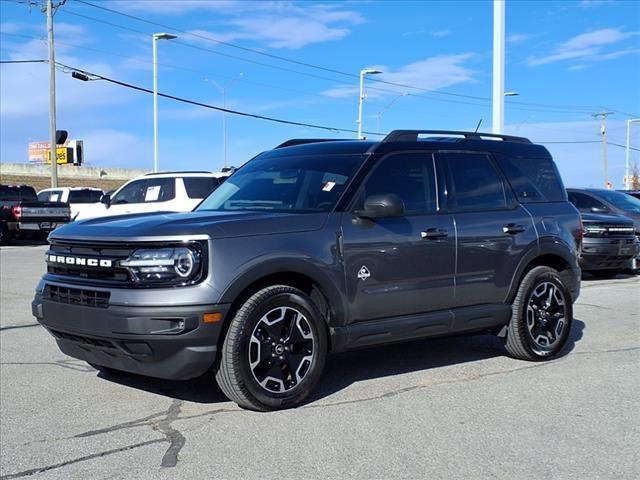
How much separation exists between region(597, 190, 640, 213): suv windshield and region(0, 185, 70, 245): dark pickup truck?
1630cm

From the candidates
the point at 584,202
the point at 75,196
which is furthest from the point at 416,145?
the point at 75,196

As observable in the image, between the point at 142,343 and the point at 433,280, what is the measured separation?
2.39 metres

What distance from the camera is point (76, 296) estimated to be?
491 centimetres

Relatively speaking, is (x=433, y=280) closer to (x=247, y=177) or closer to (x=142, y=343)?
(x=247, y=177)

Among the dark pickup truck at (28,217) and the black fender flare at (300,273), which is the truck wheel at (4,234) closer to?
the dark pickup truck at (28,217)

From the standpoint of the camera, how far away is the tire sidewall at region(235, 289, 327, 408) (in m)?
4.78

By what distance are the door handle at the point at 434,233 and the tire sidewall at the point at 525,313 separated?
1148mm

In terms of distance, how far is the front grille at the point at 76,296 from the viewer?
4719 millimetres

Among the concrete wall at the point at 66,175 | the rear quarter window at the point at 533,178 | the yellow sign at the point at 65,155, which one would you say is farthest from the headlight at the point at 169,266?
the concrete wall at the point at 66,175

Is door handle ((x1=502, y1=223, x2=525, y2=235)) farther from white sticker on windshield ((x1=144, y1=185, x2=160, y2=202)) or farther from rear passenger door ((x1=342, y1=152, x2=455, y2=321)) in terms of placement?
white sticker on windshield ((x1=144, y1=185, x2=160, y2=202))

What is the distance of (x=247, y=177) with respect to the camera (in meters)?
6.27

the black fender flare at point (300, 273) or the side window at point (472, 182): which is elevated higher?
the side window at point (472, 182)

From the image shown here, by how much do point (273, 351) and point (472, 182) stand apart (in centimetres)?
251

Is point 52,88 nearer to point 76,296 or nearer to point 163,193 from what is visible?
point 163,193
